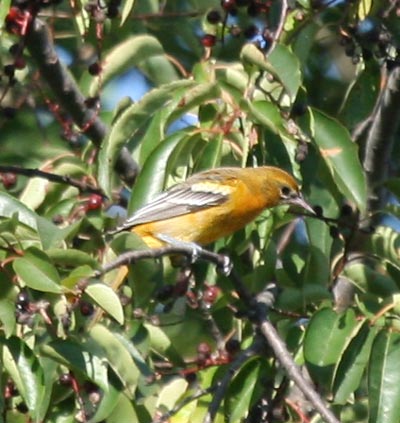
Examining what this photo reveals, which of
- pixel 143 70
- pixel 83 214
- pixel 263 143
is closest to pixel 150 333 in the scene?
pixel 83 214

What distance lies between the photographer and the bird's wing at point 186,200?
6657 mm

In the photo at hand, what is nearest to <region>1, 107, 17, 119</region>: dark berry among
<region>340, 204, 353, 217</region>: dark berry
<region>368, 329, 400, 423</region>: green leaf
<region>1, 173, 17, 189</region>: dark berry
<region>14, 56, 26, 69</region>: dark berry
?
<region>1, 173, 17, 189</region>: dark berry

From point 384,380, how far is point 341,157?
1.03 metres

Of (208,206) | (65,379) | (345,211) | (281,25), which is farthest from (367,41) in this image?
(65,379)

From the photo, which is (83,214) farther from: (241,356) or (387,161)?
(387,161)

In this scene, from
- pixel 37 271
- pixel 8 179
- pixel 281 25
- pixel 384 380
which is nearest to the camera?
pixel 37 271

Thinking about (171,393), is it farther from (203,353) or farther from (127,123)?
(127,123)

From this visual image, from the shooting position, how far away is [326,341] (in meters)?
5.30

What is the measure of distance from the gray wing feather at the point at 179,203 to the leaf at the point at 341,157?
117 centimetres

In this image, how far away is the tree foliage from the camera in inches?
197

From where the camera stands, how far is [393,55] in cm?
664

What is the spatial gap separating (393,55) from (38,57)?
5.72 ft

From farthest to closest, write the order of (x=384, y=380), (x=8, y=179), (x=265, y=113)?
(x=8, y=179) → (x=265, y=113) → (x=384, y=380)

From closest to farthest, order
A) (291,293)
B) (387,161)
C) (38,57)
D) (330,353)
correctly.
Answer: (330,353), (291,293), (38,57), (387,161)
